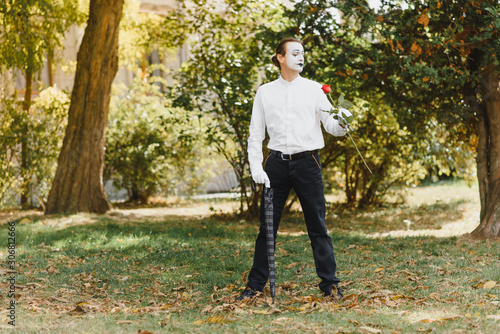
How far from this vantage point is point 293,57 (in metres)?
5.08

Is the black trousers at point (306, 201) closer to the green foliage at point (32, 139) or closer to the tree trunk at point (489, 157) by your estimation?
the tree trunk at point (489, 157)

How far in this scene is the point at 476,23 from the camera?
7.44 metres

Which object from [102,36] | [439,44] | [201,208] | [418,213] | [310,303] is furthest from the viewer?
[201,208]

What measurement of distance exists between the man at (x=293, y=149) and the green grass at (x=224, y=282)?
0.34 meters

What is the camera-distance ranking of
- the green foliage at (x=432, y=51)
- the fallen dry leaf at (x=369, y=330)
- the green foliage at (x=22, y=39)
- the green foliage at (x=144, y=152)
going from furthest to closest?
the green foliage at (x=144, y=152)
the green foliage at (x=22, y=39)
the green foliage at (x=432, y=51)
the fallen dry leaf at (x=369, y=330)

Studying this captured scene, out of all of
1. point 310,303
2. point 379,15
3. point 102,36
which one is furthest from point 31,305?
point 102,36

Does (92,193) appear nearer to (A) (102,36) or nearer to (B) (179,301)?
(A) (102,36)

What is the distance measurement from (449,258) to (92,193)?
22.7 feet

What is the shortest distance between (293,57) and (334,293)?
2021 mm

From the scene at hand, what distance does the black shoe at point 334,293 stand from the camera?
5.06 m

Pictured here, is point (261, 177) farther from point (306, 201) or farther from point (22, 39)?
point (22, 39)

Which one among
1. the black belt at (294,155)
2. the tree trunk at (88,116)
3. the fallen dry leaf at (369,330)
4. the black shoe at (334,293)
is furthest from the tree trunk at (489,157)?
the tree trunk at (88,116)

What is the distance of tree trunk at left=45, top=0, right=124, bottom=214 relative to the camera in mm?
11070

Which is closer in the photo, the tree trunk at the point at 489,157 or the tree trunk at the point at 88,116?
the tree trunk at the point at 489,157
